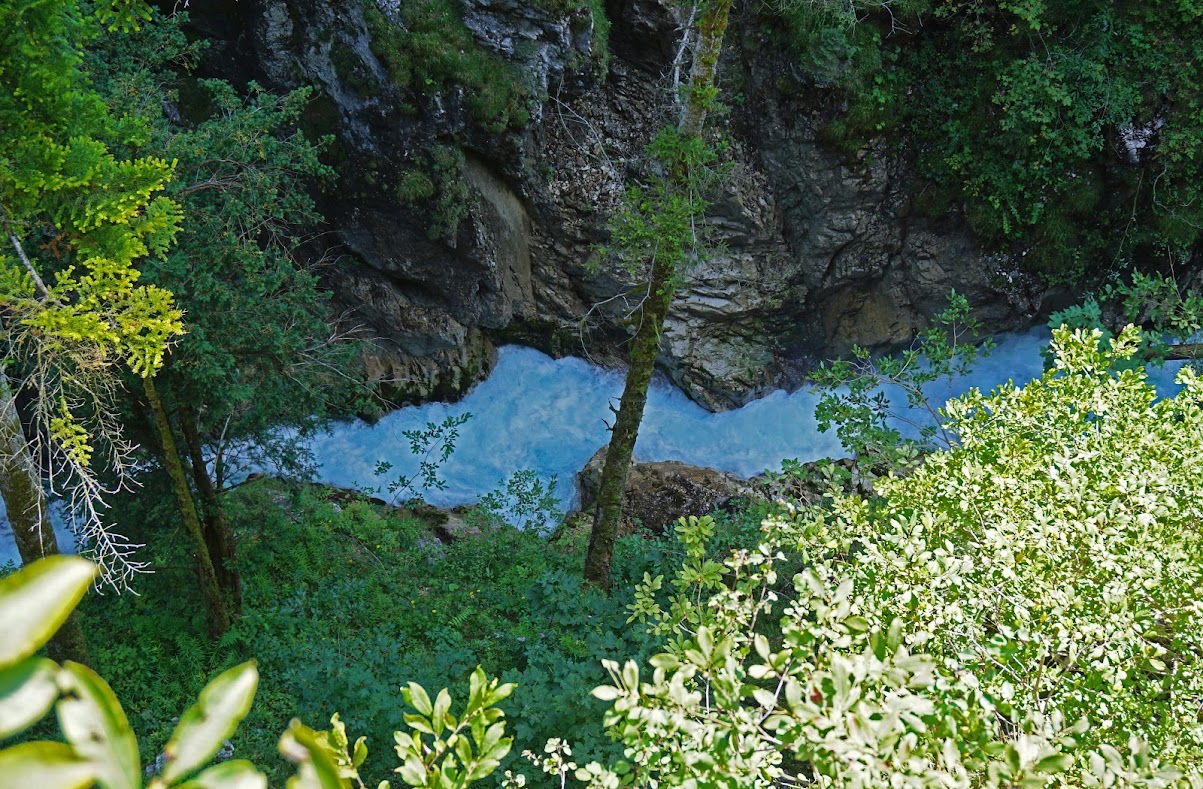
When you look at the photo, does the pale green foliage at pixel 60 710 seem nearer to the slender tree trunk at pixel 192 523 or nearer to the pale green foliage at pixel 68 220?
the pale green foliage at pixel 68 220

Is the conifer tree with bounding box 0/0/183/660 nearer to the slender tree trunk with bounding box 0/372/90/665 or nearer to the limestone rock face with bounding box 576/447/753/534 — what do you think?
the slender tree trunk with bounding box 0/372/90/665

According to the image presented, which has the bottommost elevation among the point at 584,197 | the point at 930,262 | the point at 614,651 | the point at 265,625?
the point at 265,625

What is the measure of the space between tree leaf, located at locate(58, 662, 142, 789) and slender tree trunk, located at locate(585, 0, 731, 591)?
14.8ft

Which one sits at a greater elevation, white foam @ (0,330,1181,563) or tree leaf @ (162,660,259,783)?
white foam @ (0,330,1181,563)

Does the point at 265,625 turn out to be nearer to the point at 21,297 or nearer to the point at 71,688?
the point at 21,297

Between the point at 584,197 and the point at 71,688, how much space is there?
1079cm

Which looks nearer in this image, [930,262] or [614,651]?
[614,651]

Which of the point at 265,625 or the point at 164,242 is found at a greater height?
the point at 164,242

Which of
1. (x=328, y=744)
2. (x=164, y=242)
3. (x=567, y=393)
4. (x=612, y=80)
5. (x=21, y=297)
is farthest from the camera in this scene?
(x=567, y=393)

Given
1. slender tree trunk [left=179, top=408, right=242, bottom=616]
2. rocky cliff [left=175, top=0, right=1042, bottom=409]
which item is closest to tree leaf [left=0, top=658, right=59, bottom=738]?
slender tree trunk [left=179, top=408, right=242, bottom=616]

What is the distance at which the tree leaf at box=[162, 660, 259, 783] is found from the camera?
2.39 ft

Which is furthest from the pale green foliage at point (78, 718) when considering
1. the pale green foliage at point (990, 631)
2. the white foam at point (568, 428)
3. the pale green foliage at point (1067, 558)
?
the white foam at point (568, 428)

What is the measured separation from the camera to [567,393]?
1216 cm

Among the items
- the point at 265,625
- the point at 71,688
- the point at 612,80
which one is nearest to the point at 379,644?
the point at 265,625
